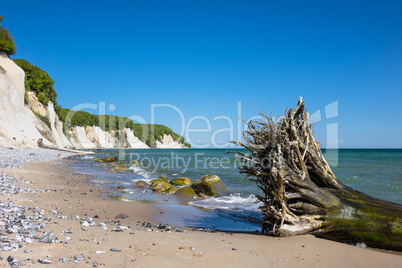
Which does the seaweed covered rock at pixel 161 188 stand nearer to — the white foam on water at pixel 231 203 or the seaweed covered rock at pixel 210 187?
the seaweed covered rock at pixel 210 187

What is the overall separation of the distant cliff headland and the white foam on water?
89.8ft

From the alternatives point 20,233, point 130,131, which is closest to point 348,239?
point 20,233

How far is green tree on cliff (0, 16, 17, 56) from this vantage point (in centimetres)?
3654

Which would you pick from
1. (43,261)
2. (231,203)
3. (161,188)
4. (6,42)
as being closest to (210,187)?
(231,203)

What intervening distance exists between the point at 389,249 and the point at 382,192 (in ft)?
32.7

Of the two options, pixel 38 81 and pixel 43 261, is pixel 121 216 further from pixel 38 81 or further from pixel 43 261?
pixel 38 81

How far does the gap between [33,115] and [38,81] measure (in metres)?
10.2

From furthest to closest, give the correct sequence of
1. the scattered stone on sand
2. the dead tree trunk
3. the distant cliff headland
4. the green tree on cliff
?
the green tree on cliff < the distant cliff headland < the scattered stone on sand < the dead tree trunk

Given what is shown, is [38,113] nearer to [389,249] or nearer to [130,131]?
[389,249]

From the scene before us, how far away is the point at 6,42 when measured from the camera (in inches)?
1448

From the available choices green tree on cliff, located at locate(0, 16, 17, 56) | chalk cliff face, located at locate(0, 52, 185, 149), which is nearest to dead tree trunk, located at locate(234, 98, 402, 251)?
chalk cliff face, located at locate(0, 52, 185, 149)

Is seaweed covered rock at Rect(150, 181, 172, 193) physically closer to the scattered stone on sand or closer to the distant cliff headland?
the scattered stone on sand

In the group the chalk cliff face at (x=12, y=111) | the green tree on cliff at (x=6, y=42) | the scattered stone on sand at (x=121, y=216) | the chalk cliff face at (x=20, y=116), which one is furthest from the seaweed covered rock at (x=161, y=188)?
the green tree on cliff at (x=6, y=42)

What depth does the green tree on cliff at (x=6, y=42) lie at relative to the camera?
36541 millimetres
